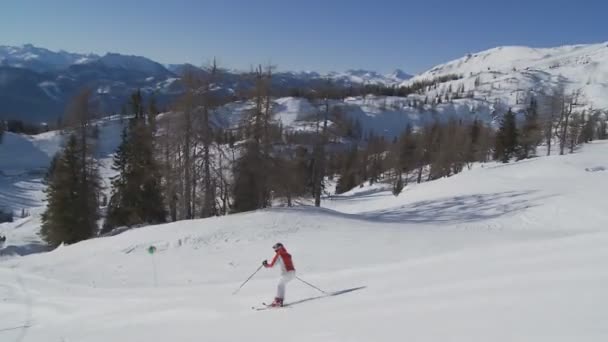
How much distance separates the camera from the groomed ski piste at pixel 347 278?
732 cm

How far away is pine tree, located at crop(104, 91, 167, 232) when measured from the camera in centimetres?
3238

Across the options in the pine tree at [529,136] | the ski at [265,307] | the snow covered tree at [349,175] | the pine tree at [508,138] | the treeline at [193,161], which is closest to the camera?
the ski at [265,307]

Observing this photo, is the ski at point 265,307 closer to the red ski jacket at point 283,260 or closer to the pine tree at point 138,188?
the red ski jacket at point 283,260

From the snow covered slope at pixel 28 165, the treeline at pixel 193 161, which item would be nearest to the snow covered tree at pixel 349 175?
the snow covered slope at pixel 28 165

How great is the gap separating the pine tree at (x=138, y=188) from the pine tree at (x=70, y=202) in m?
1.99

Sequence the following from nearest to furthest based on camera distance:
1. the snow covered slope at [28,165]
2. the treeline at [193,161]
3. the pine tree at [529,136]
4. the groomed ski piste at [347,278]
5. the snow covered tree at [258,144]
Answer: the groomed ski piste at [347,278] < the treeline at [193,161] < the snow covered tree at [258,144] < the pine tree at [529,136] < the snow covered slope at [28,165]

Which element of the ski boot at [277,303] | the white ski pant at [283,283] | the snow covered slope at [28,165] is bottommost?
the snow covered slope at [28,165]

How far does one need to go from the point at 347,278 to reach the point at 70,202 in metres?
25.2

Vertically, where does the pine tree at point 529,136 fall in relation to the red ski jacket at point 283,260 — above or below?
above

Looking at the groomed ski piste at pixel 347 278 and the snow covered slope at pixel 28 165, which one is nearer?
the groomed ski piste at pixel 347 278

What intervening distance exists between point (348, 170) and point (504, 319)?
275 ft

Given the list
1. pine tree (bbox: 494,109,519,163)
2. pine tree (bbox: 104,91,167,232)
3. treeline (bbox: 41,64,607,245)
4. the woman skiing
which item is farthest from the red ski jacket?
pine tree (bbox: 494,109,519,163)

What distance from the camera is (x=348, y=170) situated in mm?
90250

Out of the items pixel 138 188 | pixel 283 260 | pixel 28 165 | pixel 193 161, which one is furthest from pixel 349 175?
pixel 28 165
